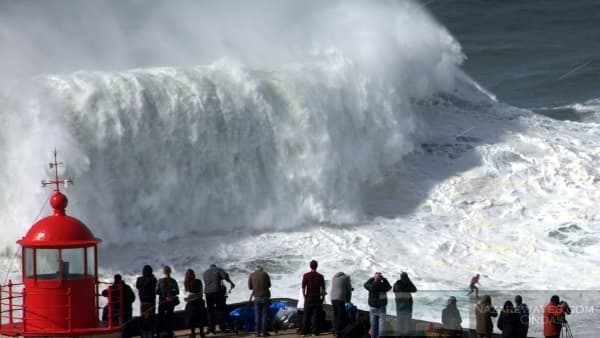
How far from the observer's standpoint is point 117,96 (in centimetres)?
2125

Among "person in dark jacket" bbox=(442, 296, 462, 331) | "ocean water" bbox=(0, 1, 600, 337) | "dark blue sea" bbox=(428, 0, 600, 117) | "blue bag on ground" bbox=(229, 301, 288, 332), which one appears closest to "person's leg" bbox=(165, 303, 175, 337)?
"blue bag on ground" bbox=(229, 301, 288, 332)

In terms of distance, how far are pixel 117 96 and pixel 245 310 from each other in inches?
265

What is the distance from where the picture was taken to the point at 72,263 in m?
11.2

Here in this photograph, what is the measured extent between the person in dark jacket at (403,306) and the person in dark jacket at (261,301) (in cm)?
153

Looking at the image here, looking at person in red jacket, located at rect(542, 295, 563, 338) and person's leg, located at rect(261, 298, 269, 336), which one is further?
person's leg, located at rect(261, 298, 269, 336)

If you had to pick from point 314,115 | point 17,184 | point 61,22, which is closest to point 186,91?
point 314,115

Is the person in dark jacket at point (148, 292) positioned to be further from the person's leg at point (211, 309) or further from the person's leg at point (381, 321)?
the person's leg at point (381, 321)

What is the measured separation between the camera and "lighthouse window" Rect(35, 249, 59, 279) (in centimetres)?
1105

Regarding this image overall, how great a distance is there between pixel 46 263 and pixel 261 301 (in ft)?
14.2

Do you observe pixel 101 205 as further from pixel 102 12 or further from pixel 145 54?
pixel 102 12

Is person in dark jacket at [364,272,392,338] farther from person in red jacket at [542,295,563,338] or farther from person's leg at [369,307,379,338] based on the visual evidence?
person in red jacket at [542,295,563,338]

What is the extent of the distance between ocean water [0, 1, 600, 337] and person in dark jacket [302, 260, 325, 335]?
1247mm

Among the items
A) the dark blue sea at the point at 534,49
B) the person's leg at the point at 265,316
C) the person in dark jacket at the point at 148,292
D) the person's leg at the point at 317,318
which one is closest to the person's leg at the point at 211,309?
the person's leg at the point at 265,316

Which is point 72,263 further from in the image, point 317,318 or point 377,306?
point 317,318
